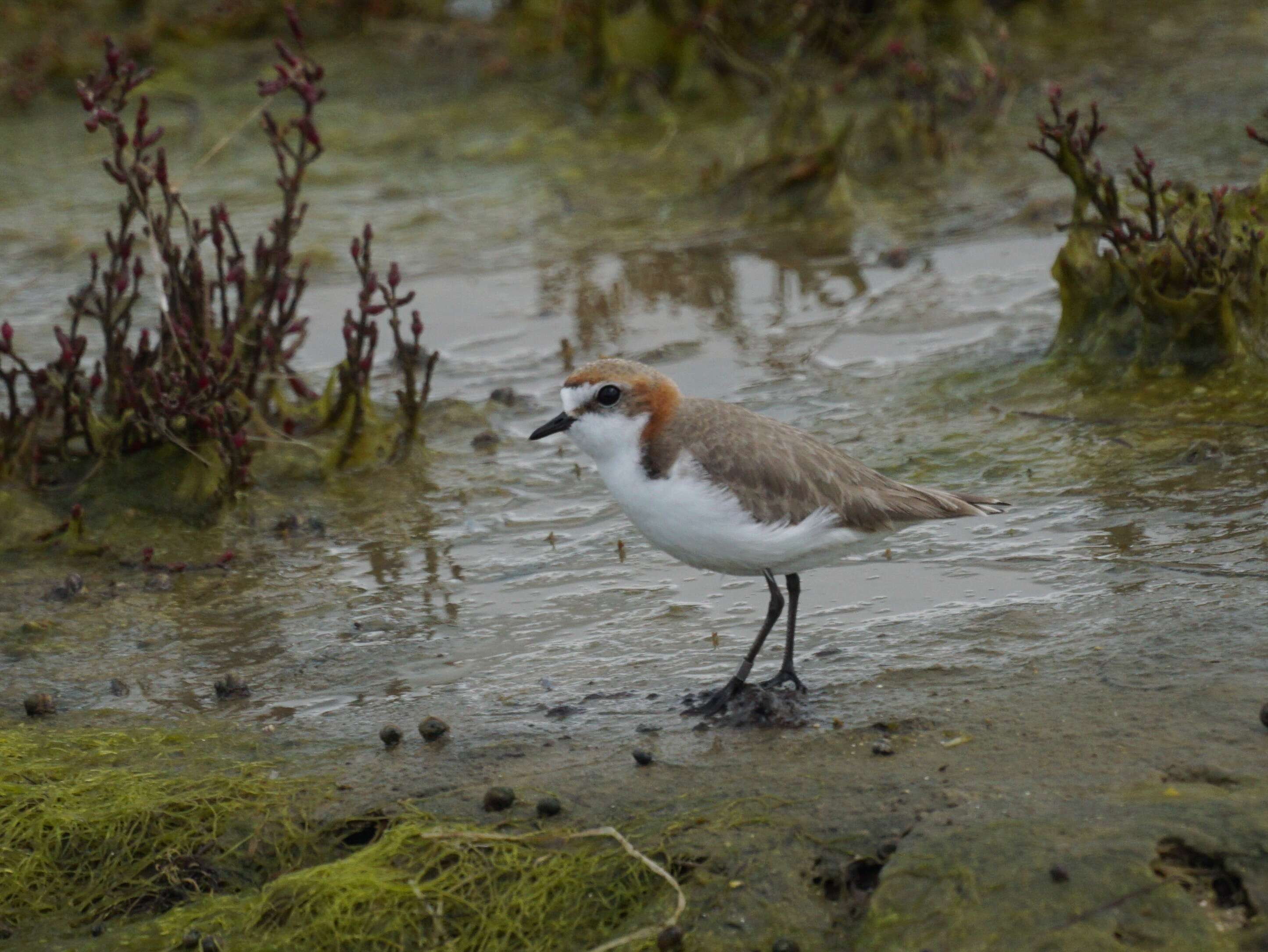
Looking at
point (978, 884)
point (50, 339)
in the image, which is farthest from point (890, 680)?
point (50, 339)

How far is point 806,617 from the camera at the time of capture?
6.40 m

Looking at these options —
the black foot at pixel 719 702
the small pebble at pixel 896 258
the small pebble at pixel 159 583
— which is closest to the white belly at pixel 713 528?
the black foot at pixel 719 702

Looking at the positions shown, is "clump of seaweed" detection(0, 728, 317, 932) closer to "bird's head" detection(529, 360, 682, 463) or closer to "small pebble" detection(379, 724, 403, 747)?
"small pebble" detection(379, 724, 403, 747)

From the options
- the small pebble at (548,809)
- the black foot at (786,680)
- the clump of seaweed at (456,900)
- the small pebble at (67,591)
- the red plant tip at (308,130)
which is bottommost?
the clump of seaweed at (456,900)

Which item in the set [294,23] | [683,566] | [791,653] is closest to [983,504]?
[791,653]

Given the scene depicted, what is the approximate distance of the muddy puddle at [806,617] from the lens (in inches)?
171

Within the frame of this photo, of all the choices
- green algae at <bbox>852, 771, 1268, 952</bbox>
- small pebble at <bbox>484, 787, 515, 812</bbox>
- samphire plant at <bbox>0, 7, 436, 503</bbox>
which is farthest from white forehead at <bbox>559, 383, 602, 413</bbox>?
green algae at <bbox>852, 771, 1268, 952</bbox>

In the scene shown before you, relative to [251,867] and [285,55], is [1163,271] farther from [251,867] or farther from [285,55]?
[251,867]

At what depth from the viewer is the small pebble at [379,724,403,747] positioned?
17.9ft

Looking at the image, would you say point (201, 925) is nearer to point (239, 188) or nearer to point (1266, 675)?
point (1266, 675)

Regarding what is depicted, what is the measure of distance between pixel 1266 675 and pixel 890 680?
1.24 m

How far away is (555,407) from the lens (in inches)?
361

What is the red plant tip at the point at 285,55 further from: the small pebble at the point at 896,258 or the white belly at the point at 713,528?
the small pebble at the point at 896,258

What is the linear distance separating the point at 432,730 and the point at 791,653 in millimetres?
1299
